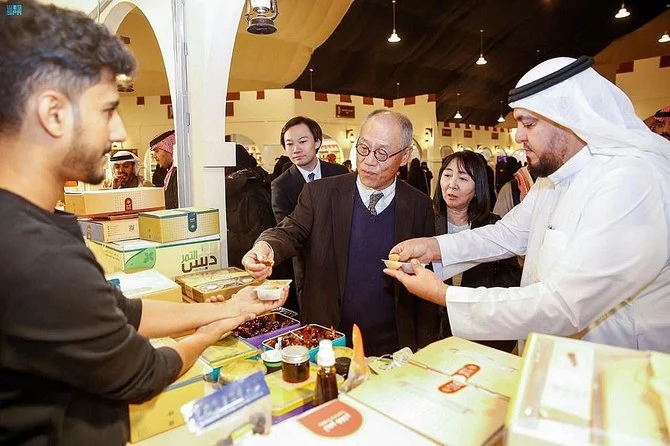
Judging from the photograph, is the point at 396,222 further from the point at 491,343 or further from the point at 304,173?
the point at 304,173

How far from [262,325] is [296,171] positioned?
6.90 ft

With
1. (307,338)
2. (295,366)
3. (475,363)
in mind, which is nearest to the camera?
(475,363)

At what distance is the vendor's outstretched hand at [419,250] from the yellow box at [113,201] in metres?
1.46

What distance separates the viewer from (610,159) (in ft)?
5.25

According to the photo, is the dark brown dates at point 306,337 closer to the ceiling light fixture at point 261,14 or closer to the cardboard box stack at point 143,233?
the cardboard box stack at point 143,233

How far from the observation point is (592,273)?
1.43 metres

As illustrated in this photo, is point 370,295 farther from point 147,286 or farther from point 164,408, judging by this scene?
point 164,408

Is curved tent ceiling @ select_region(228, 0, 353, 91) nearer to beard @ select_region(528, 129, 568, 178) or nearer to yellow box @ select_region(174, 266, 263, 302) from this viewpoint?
yellow box @ select_region(174, 266, 263, 302)

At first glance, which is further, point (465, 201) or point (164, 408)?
point (465, 201)

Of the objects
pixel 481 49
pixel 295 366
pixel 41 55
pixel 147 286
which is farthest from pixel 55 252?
pixel 481 49

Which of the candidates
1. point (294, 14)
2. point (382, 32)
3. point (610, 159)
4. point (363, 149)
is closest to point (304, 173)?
point (363, 149)

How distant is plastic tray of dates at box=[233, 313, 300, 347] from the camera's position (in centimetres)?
175

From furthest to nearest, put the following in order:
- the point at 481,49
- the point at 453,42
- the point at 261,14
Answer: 1. the point at 481,49
2. the point at 453,42
3. the point at 261,14

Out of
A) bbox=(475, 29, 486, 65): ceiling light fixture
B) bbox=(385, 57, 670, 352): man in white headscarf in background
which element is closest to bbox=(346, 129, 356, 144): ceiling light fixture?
bbox=(475, 29, 486, 65): ceiling light fixture
